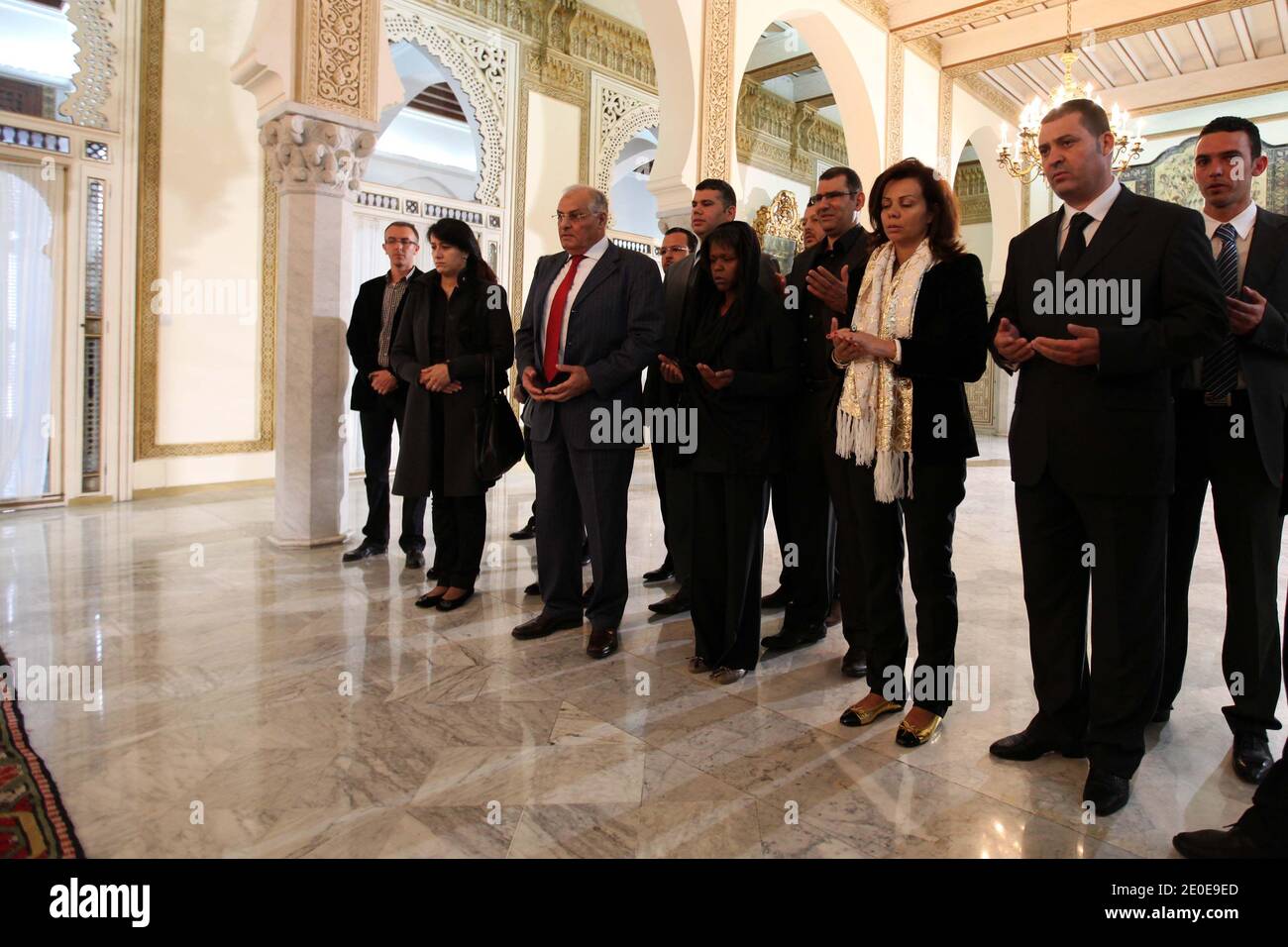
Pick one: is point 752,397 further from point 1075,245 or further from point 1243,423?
point 1243,423

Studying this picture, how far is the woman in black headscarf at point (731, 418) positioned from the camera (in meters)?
2.60

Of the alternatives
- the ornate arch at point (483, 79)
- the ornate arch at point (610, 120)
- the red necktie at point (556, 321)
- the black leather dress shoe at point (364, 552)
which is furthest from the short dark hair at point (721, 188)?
the ornate arch at point (610, 120)

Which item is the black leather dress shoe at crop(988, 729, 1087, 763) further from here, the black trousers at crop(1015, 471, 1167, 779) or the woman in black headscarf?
the woman in black headscarf

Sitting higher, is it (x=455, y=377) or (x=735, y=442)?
(x=455, y=377)

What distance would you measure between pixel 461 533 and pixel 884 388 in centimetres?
198

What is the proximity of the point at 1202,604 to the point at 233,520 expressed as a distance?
528 centimetres

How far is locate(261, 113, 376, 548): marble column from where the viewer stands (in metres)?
4.34

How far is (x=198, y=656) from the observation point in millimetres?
2814

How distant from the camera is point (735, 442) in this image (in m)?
2.61

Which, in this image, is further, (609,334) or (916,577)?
(609,334)

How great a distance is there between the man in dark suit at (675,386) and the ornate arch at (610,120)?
5.71 meters

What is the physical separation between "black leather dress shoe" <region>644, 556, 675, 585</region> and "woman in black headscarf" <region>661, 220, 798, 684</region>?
4.20 feet

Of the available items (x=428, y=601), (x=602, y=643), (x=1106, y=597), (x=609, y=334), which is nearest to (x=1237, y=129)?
(x=1106, y=597)

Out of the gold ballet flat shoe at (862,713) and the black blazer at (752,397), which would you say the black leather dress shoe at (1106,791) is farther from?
the black blazer at (752,397)
